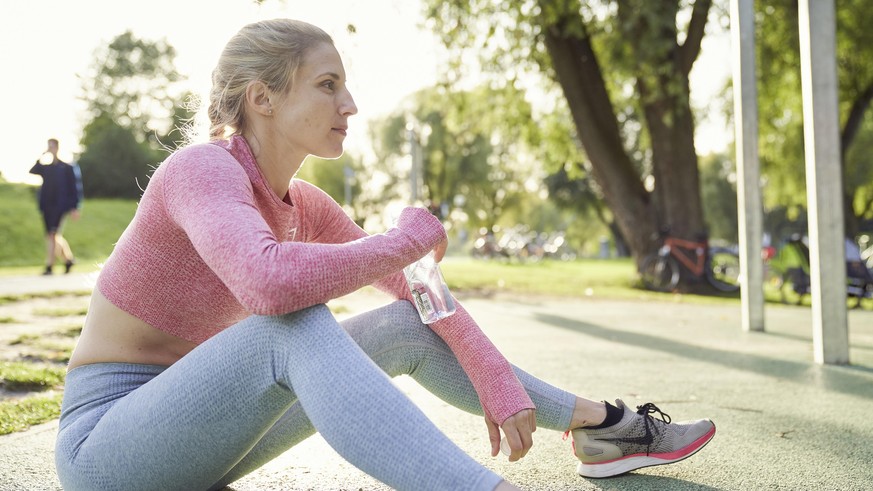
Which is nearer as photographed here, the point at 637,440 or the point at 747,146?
the point at 637,440

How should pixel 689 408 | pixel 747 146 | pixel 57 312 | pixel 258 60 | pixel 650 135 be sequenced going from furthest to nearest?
pixel 650 135, pixel 57 312, pixel 747 146, pixel 689 408, pixel 258 60

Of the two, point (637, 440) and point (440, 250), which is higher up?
point (440, 250)

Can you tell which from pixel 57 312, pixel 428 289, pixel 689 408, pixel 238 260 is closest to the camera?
pixel 238 260

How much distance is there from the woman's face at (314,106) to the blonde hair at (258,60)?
0.03 meters

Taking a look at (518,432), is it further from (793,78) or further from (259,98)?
(793,78)

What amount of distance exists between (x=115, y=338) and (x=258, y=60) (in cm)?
77

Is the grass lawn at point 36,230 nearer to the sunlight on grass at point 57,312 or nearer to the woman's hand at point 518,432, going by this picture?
the sunlight on grass at point 57,312

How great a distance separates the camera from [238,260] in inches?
66.5

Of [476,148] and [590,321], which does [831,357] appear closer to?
[590,321]

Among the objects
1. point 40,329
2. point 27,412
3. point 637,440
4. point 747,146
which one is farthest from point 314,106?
point 747,146

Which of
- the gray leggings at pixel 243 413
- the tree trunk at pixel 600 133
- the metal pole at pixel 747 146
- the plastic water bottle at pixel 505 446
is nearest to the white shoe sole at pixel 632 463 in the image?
the plastic water bottle at pixel 505 446

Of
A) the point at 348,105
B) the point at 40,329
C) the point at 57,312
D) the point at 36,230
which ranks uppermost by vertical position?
the point at 348,105

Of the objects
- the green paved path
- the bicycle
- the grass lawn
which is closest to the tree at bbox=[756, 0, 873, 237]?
the bicycle

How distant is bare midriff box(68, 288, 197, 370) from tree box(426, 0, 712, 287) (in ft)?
34.8
